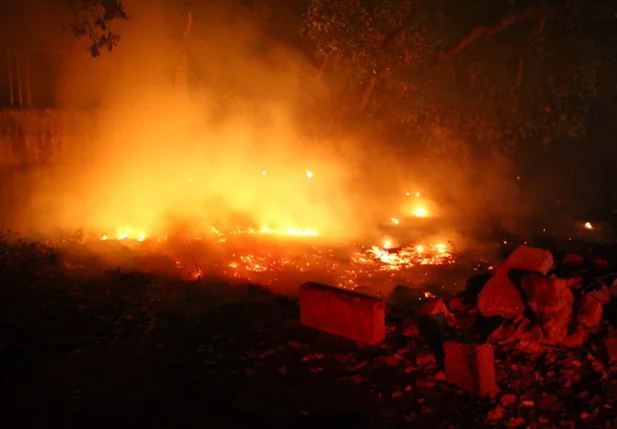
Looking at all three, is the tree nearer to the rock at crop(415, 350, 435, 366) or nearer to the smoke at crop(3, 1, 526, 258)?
the smoke at crop(3, 1, 526, 258)

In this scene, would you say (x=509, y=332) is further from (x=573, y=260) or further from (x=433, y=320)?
(x=573, y=260)

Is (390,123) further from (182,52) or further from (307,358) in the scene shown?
(307,358)

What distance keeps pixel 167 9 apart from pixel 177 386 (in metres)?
9.39

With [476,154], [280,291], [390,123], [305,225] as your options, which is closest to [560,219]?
[476,154]

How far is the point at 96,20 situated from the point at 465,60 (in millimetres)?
8327

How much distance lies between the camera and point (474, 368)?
Result: 4434 millimetres

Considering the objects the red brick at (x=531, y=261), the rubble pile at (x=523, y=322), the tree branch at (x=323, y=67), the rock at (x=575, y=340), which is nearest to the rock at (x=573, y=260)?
the rubble pile at (x=523, y=322)

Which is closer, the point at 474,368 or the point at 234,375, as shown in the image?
the point at 474,368

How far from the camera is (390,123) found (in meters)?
15.0

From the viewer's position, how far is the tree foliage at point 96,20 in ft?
33.5

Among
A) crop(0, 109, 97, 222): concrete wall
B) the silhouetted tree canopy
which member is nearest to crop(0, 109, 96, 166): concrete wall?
crop(0, 109, 97, 222): concrete wall

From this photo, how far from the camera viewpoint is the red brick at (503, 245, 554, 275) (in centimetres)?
612

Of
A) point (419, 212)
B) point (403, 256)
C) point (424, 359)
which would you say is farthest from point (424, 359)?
point (419, 212)

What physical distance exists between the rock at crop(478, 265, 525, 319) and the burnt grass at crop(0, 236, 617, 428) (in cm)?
85
